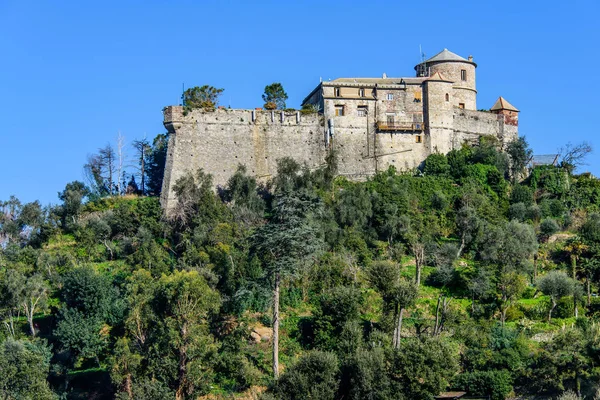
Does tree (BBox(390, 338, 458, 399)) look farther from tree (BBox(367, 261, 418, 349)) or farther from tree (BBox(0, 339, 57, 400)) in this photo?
tree (BBox(0, 339, 57, 400))

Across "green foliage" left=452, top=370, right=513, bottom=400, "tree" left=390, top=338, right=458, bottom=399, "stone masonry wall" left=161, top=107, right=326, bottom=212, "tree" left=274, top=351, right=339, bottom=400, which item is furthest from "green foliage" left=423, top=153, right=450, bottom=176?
"tree" left=274, top=351, right=339, bottom=400

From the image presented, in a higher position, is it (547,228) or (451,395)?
(547,228)

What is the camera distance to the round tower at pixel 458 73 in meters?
70.6

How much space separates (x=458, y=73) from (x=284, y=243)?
28740 mm

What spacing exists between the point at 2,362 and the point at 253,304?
12.9 meters

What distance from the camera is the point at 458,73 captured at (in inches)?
2793

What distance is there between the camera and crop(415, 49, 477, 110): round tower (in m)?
70.6

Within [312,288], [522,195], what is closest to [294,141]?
[522,195]

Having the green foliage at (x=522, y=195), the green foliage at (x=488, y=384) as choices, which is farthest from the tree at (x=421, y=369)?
the green foliage at (x=522, y=195)

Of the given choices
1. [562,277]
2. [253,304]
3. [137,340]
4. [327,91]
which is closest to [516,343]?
[562,277]

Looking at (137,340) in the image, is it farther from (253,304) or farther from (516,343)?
(516,343)

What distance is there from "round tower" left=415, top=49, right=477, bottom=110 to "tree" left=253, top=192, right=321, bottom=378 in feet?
80.8

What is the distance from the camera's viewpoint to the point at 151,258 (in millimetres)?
52781

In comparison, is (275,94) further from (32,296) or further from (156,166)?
(32,296)
